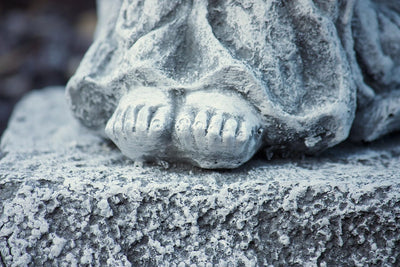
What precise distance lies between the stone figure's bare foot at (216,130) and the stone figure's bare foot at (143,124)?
0.08 feet

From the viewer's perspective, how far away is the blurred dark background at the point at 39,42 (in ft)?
7.85

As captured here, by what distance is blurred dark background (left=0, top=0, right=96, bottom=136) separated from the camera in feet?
7.85

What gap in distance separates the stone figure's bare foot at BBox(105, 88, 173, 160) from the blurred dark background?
1489 mm

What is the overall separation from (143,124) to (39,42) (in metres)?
2.07

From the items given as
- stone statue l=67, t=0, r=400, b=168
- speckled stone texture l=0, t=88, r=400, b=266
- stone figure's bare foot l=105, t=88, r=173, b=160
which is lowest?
speckled stone texture l=0, t=88, r=400, b=266

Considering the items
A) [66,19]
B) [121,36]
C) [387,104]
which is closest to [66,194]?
[121,36]

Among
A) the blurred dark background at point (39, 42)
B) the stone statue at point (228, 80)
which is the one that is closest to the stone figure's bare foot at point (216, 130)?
the stone statue at point (228, 80)

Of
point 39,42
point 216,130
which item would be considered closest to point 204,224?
point 216,130

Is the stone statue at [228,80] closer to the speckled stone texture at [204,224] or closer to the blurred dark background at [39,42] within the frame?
the speckled stone texture at [204,224]

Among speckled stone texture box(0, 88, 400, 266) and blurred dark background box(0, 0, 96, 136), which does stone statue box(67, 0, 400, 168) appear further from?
blurred dark background box(0, 0, 96, 136)

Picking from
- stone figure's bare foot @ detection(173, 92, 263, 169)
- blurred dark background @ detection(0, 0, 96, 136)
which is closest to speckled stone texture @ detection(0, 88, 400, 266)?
stone figure's bare foot @ detection(173, 92, 263, 169)

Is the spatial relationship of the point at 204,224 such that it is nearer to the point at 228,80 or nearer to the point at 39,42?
the point at 228,80

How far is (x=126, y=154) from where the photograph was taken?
865 mm

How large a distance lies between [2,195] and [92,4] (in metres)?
2.33
